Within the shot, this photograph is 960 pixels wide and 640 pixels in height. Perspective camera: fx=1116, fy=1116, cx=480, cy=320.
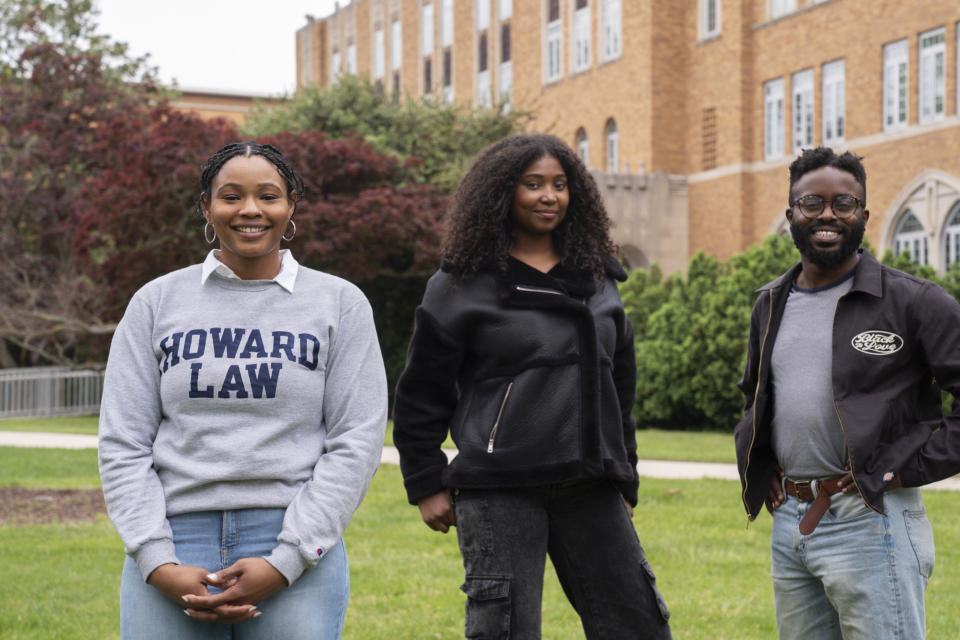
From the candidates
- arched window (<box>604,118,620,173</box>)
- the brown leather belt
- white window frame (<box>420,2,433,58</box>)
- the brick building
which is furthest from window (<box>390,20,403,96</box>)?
the brown leather belt

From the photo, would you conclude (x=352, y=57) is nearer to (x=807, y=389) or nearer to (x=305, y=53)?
(x=305, y=53)

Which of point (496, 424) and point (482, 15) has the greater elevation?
point (482, 15)

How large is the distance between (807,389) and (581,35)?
3234cm

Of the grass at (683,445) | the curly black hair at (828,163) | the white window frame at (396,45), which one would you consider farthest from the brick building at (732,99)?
the curly black hair at (828,163)

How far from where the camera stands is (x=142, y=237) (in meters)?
20.2

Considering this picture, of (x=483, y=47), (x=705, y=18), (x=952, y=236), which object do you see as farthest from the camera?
(x=483, y=47)

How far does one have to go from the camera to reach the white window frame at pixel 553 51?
35281 mm

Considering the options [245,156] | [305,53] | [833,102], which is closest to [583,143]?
[833,102]

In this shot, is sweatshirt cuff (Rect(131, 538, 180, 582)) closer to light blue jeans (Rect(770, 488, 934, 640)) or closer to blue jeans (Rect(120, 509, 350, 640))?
blue jeans (Rect(120, 509, 350, 640))

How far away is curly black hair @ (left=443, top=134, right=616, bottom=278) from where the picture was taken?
11.0 feet

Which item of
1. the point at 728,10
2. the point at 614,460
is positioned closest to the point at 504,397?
the point at 614,460

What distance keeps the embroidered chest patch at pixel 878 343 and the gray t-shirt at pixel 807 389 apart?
10 cm

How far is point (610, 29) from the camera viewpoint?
1303 inches

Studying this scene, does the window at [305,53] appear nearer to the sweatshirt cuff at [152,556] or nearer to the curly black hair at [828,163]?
the curly black hair at [828,163]
